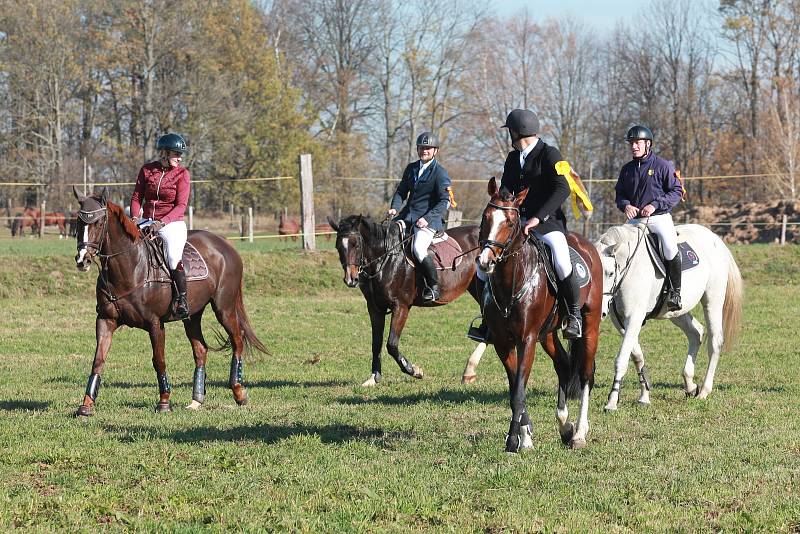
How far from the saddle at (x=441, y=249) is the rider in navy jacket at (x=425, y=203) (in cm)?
10

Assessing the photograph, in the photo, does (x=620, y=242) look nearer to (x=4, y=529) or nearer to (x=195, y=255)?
(x=195, y=255)

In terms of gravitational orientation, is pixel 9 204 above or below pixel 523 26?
below

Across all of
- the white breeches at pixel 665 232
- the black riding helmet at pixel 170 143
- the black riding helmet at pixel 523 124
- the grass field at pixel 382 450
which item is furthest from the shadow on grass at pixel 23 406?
the white breeches at pixel 665 232

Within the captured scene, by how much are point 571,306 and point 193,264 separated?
442cm

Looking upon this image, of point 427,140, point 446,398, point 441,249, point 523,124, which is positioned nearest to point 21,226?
point 441,249

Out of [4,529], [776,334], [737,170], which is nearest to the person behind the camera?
[4,529]

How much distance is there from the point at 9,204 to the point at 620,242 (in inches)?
1809

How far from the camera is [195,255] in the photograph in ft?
35.2

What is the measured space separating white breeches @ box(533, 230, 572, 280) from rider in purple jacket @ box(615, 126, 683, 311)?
2.78 metres

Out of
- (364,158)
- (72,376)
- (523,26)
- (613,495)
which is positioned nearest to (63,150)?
(364,158)

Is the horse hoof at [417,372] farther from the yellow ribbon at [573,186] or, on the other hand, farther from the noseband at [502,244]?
the noseband at [502,244]

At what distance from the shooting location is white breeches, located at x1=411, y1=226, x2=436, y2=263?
12688 millimetres

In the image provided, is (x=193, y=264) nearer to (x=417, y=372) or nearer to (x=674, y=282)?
(x=417, y=372)

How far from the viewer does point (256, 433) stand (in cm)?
864
